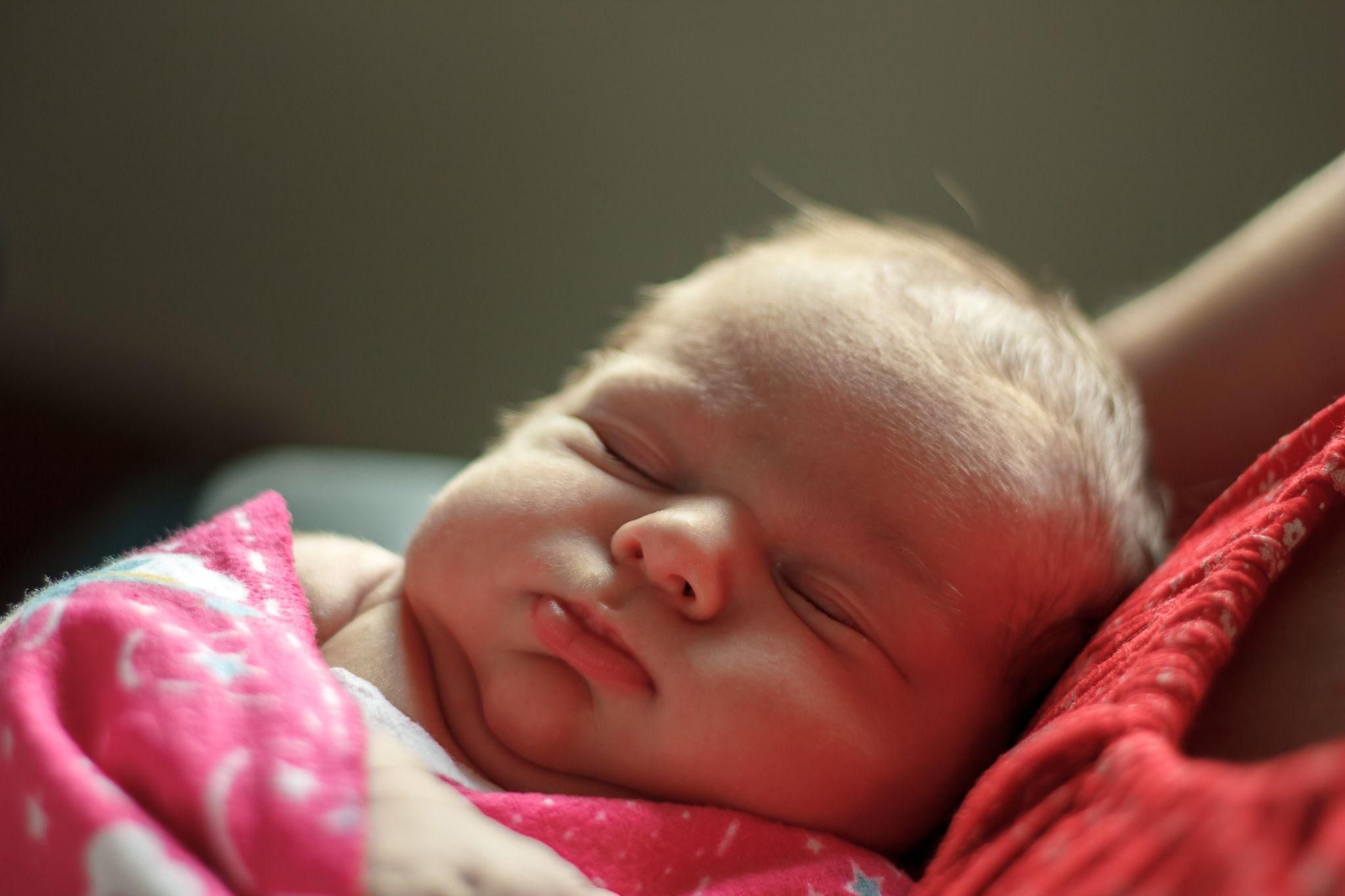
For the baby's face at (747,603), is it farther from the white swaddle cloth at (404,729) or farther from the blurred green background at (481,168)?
the blurred green background at (481,168)

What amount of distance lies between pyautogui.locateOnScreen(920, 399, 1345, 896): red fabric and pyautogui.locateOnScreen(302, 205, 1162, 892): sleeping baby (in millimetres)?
94

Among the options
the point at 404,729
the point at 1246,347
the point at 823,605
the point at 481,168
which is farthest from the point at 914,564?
the point at 481,168

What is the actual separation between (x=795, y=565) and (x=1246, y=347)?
0.51m

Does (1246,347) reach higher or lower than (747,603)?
higher

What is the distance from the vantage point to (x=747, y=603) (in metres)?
0.72

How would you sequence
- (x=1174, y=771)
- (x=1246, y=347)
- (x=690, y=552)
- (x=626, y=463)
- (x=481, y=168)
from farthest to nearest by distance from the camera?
(x=481, y=168), (x=1246, y=347), (x=626, y=463), (x=690, y=552), (x=1174, y=771)

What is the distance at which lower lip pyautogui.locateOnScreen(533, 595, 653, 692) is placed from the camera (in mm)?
699

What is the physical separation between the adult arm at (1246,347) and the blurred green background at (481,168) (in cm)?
104

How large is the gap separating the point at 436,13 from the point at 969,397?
1749 mm

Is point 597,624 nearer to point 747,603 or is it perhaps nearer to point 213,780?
point 747,603

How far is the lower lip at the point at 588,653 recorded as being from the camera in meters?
0.70

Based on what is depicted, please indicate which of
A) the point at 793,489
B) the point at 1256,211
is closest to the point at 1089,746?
the point at 793,489

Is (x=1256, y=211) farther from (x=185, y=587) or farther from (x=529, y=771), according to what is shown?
(x=185, y=587)

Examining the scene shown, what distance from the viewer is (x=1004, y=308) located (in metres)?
0.88
